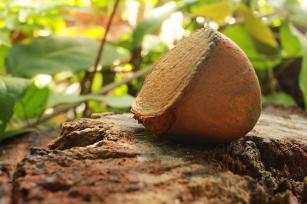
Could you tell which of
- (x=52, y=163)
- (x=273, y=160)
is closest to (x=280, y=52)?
(x=273, y=160)

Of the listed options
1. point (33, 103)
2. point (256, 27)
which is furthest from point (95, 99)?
point (256, 27)

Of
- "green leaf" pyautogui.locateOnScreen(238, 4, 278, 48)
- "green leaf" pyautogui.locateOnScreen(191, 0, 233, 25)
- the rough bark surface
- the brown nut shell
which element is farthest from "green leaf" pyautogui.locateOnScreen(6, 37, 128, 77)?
the brown nut shell

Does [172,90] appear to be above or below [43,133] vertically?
above

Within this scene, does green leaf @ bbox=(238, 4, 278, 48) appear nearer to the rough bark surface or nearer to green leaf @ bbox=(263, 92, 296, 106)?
green leaf @ bbox=(263, 92, 296, 106)

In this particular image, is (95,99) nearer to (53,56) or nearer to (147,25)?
(53,56)

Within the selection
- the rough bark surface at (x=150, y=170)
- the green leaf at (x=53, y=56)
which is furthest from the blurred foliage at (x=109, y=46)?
the rough bark surface at (x=150, y=170)

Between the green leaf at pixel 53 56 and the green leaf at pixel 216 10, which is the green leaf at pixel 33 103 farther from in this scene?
the green leaf at pixel 216 10

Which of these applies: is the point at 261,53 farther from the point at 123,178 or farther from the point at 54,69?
the point at 123,178
